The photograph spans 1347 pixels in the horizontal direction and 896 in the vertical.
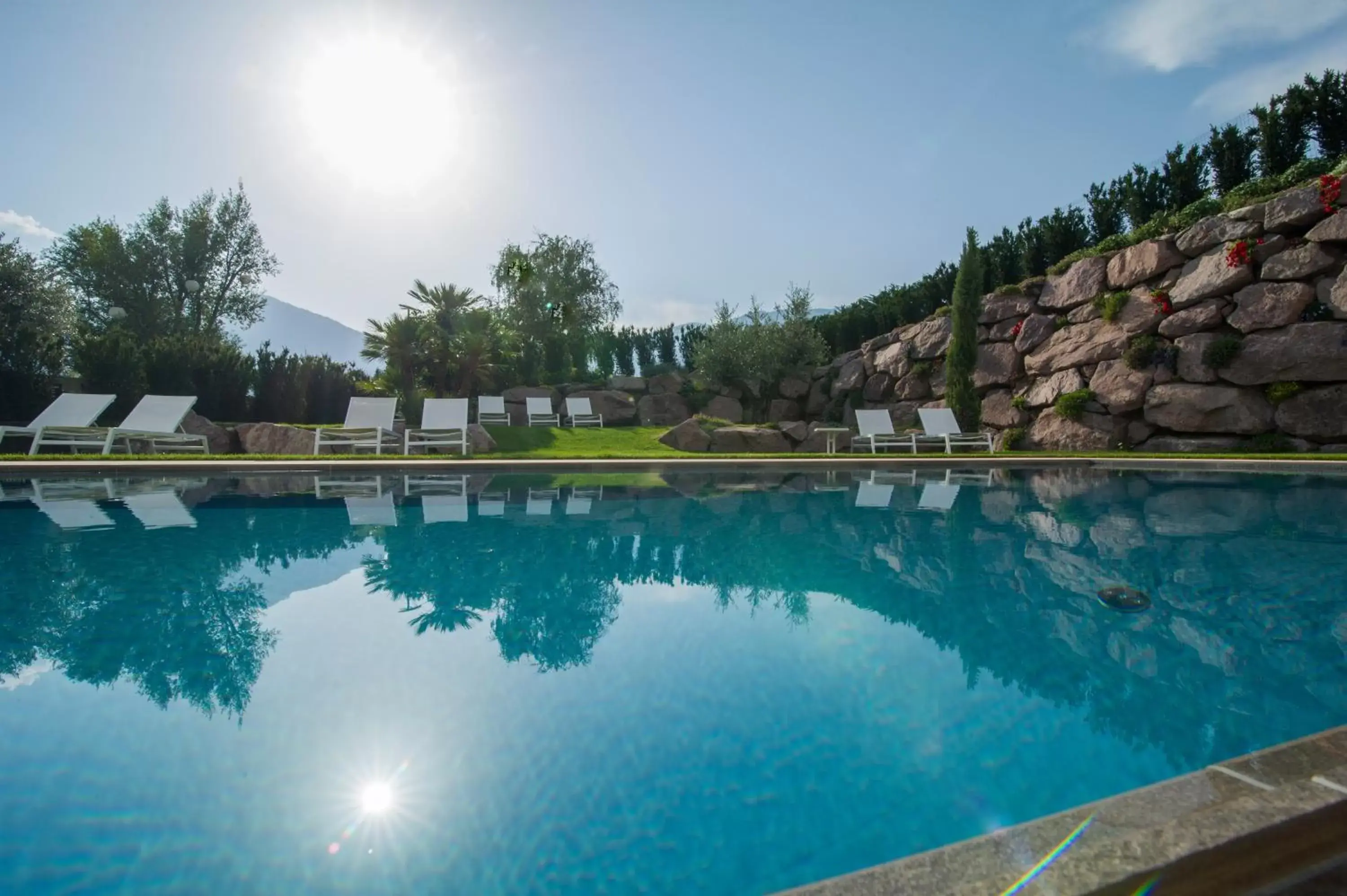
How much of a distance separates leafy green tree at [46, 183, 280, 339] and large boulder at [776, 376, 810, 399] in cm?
2147

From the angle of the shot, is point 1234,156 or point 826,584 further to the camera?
point 1234,156

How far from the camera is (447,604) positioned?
3.98m

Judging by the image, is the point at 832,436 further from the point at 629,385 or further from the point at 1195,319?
the point at 629,385

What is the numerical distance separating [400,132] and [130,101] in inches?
233

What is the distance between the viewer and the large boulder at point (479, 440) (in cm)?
1368

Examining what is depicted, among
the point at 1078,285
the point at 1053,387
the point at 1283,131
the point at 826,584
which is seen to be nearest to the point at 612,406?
the point at 1053,387

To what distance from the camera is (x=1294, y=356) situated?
39.3 ft

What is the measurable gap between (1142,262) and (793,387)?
945 cm

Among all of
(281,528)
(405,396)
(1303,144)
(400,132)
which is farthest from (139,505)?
(1303,144)

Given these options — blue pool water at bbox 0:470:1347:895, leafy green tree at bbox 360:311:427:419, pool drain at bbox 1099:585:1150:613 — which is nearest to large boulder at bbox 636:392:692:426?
leafy green tree at bbox 360:311:427:419

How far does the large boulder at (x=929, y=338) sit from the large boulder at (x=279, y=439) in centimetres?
1558

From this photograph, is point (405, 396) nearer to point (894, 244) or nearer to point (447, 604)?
point (894, 244)

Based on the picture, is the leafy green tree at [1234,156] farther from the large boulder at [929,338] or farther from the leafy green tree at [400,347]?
the leafy green tree at [400,347]

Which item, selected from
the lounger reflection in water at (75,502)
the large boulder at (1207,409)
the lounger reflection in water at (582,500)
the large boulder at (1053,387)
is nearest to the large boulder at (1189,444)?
the large boulder at (1207,409)
